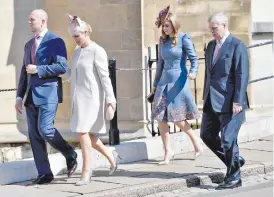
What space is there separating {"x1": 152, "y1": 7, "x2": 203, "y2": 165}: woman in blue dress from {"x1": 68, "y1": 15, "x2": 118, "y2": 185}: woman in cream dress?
1.16 meters

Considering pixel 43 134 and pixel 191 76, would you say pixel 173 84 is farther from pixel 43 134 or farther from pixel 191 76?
pixel 43 134

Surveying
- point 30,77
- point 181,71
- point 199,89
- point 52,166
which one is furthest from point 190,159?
point 199,89

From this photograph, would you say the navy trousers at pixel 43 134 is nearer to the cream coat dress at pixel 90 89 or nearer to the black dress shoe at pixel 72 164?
the black dress shoe at pixel 72 164

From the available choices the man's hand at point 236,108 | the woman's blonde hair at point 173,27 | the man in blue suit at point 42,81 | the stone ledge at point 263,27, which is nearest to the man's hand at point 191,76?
the woman's blonde hair at point 173,27

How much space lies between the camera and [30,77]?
30.1ft

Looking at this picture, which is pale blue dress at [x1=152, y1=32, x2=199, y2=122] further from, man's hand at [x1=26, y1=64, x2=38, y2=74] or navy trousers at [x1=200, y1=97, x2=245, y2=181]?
man's hand at [x1=26, y1=64, x2=38, y2=74]

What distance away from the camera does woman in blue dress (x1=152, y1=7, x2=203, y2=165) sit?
10086 millimetres

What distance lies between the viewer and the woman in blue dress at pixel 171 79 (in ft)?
33.1

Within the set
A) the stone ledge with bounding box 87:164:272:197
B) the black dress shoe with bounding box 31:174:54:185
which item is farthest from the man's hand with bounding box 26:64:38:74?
Answer: the stone ledge with bounding box 87:164:272:197

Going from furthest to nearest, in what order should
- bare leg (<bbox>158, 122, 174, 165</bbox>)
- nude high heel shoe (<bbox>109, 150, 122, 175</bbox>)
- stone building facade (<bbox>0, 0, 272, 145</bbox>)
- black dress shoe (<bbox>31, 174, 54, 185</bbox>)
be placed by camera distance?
stone building facade (<bbox>0, 0, 272, 145</bbox>) < bare leg (<bbox>158, 122, 174, 165</bbox>) < nude high heel shoe (<bbox>109, 150, 122, 175</bbox>) < black dress shoe (<bbox>31, 174, 54, 185</bbox>)

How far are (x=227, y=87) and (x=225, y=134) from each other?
1.55 ft

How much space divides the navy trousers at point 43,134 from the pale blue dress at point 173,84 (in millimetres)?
1379

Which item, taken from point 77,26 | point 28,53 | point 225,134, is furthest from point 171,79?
point 28,53

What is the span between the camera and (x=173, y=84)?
10195 mm
